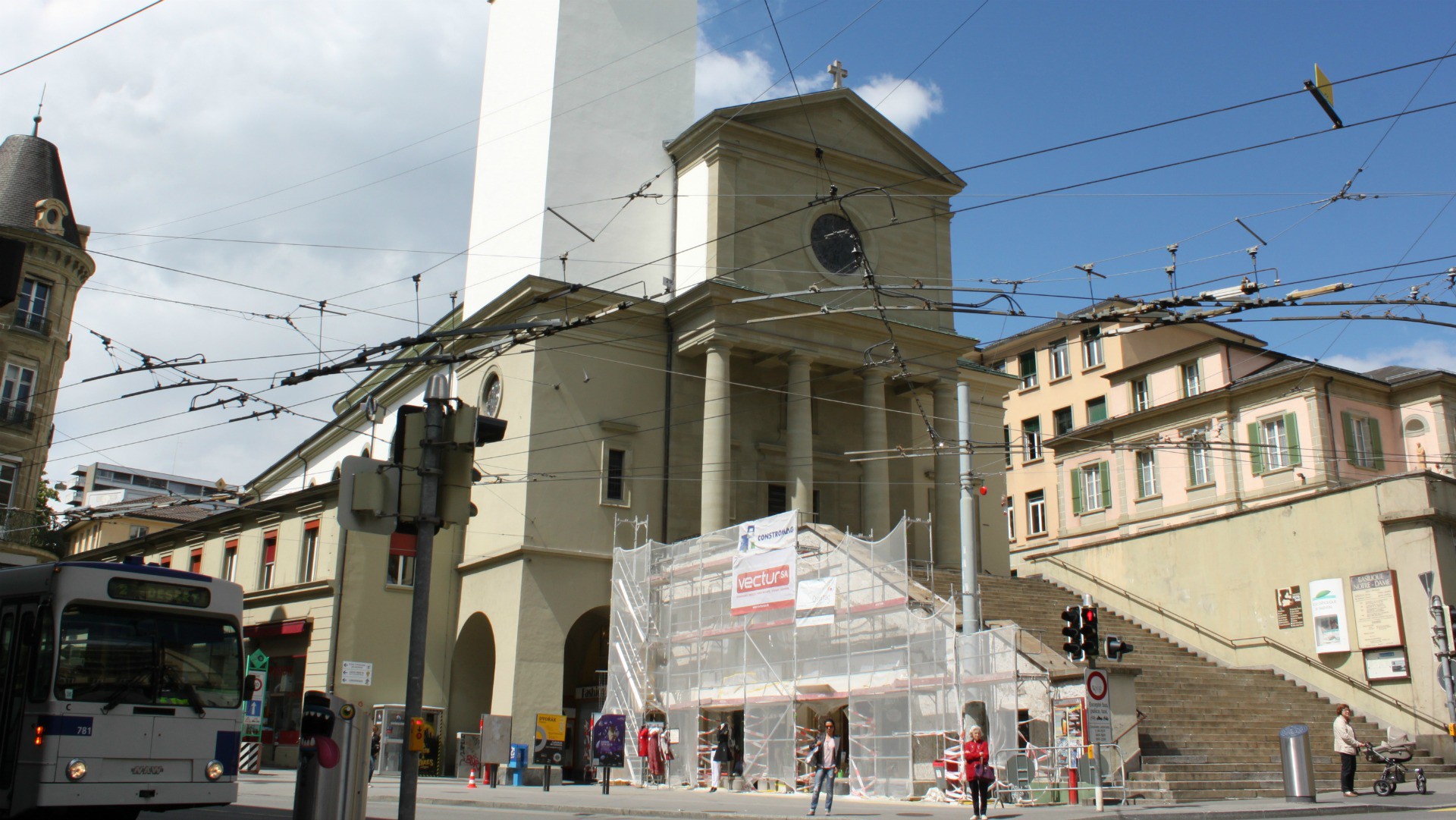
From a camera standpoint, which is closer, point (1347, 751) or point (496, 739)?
point (1347, 751)

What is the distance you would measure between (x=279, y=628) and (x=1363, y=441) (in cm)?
3356

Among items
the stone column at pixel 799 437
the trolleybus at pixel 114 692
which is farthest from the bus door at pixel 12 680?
the stone column at pixel 799 437

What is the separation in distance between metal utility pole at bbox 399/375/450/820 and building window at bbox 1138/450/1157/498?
36.1 meters

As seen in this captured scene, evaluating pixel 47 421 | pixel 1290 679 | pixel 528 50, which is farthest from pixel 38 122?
pixel 1290 679

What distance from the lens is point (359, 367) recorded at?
14328mm

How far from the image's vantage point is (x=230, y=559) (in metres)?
39.1

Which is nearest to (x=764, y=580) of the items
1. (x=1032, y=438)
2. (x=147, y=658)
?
(x=147, y=658)

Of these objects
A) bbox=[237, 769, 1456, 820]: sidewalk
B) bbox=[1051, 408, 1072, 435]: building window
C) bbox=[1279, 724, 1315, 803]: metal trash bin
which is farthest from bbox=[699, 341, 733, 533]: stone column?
bbox=[1051, 408, 1072, 435]: building window

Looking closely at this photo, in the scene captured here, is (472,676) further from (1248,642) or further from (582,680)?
(1248,642)

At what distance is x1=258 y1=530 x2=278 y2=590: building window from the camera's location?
3631 cm

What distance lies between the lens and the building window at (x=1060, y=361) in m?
48.2

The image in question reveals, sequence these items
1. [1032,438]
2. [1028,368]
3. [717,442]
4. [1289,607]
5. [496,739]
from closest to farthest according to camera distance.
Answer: [496,739], [1289,607], [717,442], [1032,438], [1028,368]

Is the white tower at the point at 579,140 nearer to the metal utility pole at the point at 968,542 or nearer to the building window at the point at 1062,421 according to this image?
the metal utility pole at the point at 968,542

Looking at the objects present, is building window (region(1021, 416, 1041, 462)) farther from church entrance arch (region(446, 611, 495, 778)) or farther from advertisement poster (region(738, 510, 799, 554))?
advertisement poster (region(738, 510, 799, 554))
